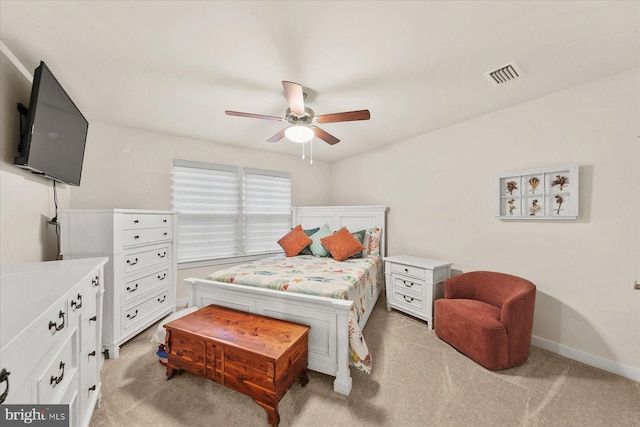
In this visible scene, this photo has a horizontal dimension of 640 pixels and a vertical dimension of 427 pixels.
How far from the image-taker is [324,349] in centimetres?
192

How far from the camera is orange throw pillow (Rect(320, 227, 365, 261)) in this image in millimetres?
3430

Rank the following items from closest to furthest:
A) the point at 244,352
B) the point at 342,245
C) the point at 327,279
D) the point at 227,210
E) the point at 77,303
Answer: the point at 77,303, the point at 244,352, the point at 327,279, the point at 342,245, the point at 227,210

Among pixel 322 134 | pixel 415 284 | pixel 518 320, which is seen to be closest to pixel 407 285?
pixel 415 284

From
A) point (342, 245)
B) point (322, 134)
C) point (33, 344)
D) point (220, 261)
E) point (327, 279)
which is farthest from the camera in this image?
point (220, 261)

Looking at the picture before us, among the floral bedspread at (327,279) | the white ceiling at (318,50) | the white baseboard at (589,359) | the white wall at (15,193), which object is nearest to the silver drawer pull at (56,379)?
the white wall at (15,193)

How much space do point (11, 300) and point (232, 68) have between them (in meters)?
1.86

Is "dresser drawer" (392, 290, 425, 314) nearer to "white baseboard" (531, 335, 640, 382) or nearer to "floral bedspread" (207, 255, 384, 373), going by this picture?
"floral bedspread" (207, 255, 384, 373)

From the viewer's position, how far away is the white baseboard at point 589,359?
1.94 m

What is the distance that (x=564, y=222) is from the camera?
2.26 metres

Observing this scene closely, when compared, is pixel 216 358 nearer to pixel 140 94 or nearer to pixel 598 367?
pixel 140 94

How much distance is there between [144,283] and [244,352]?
1.74 metres

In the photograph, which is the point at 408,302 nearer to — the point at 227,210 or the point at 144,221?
the point at 227,210

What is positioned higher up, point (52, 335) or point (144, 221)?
point (144, 221)

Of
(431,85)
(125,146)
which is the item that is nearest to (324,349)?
(431,85)
